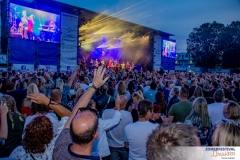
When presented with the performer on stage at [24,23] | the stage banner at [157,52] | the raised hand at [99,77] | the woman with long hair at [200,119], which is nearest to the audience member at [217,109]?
the woman with long hair at [200,119]

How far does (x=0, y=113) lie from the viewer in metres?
2.37

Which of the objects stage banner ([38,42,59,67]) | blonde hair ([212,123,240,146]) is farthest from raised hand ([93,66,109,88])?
stage banner ([38,42,59,67])

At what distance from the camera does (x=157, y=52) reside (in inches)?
1107

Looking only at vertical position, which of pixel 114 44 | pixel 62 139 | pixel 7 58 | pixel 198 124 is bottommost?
pixel 198 124

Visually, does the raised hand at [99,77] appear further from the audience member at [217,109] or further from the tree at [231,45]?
the tree at [231,45]

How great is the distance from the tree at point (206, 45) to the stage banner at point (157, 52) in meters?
20.8

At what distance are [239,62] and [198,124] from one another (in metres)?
40.6

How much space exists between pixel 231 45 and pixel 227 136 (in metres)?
46.4

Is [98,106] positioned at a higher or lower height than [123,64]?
lower

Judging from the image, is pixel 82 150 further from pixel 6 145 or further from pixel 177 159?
pixel 6 145

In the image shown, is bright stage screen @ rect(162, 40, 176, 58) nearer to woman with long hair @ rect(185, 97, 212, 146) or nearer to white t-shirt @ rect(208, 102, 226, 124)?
white t-shirt @ rect(208, 102, 226, 124)

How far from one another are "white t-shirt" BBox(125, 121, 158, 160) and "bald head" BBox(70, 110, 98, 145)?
132 cm

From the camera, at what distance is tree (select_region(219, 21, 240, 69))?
38531 mm

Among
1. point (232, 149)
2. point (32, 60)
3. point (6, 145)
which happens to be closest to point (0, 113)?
point (6, 145)
